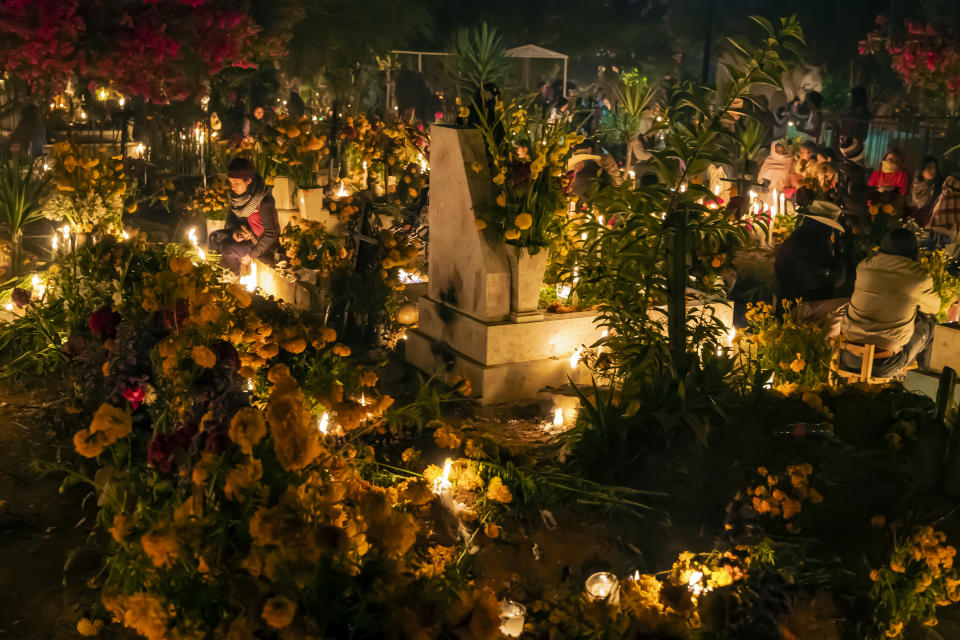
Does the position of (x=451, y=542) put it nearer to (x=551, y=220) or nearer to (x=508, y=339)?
(x=508, y=339)

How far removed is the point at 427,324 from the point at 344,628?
4464 mm

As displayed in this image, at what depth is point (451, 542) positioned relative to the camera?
480 cm

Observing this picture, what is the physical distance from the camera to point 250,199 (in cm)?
991

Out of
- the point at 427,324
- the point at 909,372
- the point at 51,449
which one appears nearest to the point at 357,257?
the point at 427,324

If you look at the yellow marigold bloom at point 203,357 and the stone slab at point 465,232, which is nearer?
the yellow marigold bloom at point 203,357

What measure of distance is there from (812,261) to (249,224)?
5.67m

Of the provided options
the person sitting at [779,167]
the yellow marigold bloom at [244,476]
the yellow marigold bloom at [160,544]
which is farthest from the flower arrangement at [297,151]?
the yellow marigold bloom at [160,544]

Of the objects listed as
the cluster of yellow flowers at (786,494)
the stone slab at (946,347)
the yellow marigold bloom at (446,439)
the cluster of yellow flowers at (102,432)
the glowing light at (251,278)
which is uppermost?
the cluster of yellow flowers at (102,432)

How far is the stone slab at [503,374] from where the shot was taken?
6840 millimetres

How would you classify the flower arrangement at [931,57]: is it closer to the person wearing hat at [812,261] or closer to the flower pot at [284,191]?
the person wearing hat at [812,261]

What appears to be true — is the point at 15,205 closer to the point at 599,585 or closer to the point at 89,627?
the point at 89,627

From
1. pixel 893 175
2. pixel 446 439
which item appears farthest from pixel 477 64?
pixel 893 175

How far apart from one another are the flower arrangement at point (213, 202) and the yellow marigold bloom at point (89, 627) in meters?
8.66

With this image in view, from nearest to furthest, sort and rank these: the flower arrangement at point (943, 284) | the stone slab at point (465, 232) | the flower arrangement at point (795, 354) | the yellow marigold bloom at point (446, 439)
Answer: the yellow marigold bloom at point (446, 439)
the flower arrangement at point (795, 354)
the stone slab at point (465, 232)
the flower arrangement at point (943, 284)
